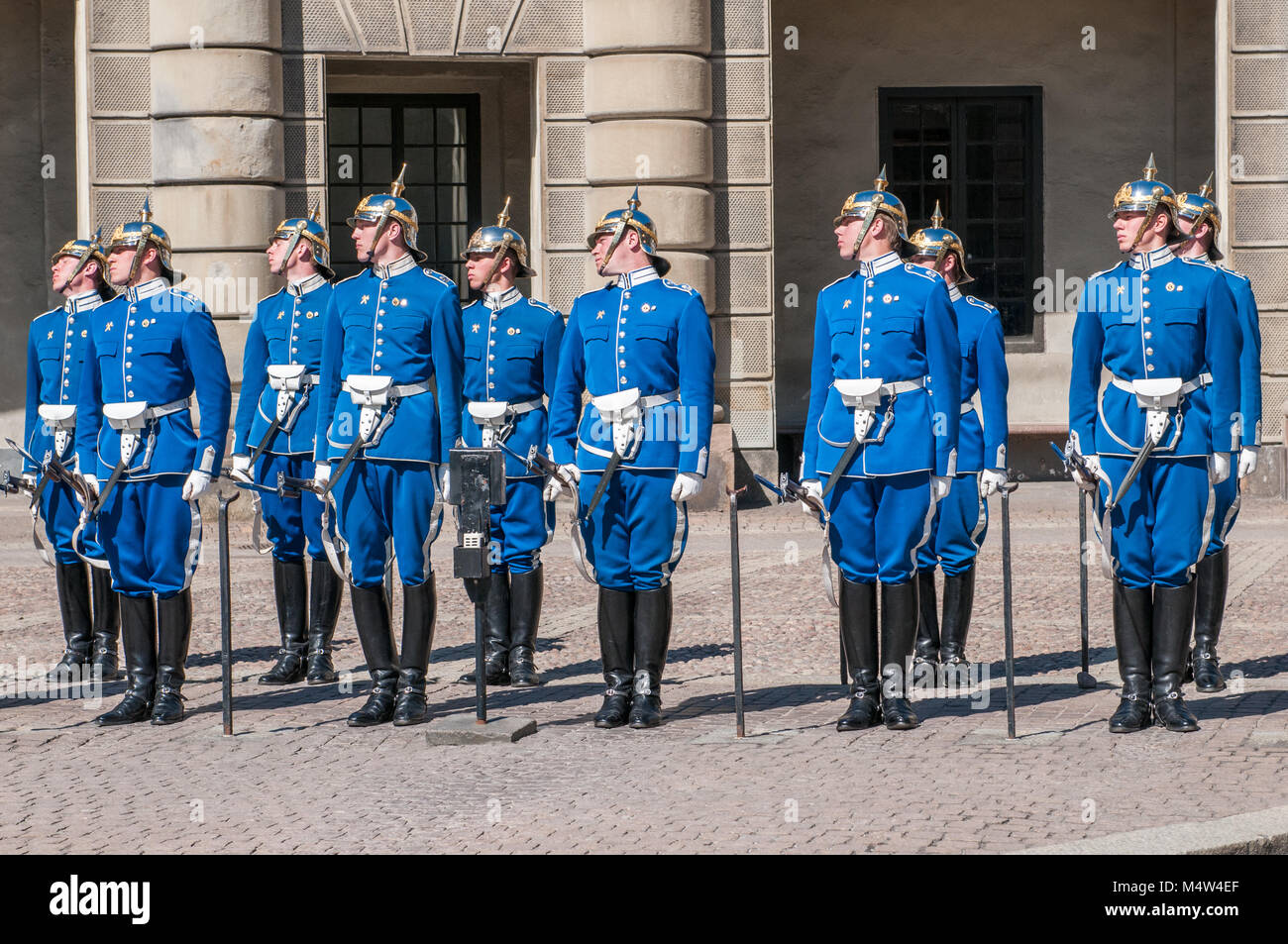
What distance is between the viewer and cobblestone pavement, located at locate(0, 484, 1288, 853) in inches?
221

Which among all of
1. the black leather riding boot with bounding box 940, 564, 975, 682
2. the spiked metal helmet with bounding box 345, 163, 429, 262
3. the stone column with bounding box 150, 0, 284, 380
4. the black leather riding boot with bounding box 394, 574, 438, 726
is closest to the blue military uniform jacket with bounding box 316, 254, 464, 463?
the spiked metal helmet with bounding box 345, 163, 429, 262

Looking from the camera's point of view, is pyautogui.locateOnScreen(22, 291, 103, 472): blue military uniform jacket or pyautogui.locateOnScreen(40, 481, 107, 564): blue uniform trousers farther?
pyautogui.locateOnScreen(40, 481, 107, 564): blue uniform trousers

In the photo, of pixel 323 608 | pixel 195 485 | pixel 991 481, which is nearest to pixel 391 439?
pixel 195 485

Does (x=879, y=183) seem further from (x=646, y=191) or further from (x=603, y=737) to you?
(x=646, y=191)

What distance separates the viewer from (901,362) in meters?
7.23

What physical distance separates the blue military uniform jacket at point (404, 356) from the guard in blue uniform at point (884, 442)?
144cm

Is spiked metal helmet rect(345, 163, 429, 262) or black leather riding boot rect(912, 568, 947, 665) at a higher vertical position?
spiked metal helmet rect(345, 163, 429, 262)

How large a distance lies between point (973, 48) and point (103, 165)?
26.0 ft

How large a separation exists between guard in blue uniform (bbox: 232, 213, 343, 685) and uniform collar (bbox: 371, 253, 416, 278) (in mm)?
1183

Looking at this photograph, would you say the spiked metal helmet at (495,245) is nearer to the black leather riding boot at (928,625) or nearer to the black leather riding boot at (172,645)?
the black leather riding boot at (172,645)

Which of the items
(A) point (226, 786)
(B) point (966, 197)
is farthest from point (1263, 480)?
(A) point (226, 786)

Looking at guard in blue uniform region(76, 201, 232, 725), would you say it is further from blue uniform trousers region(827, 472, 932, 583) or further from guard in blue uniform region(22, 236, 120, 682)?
blue uniform trousers region(827, 472, 932, 583)

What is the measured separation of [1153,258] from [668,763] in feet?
8.67

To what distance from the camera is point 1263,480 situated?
53.6ft
